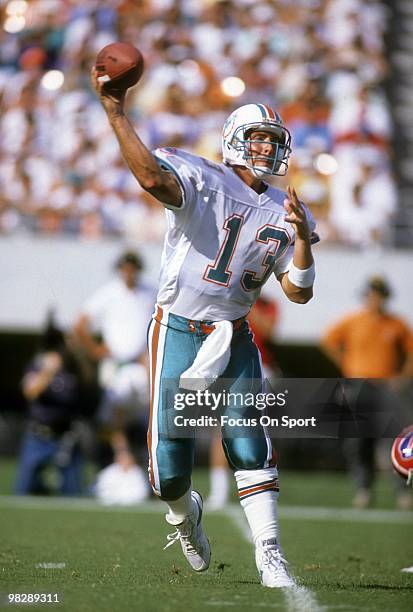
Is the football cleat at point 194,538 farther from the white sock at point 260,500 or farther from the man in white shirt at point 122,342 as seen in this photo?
the man in white shirt at point 122,342

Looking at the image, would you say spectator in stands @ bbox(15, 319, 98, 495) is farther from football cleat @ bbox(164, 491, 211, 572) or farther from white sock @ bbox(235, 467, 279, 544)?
white sock @ bbox(235, 467, 279, 544)

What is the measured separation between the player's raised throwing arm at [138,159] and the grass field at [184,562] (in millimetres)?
1455

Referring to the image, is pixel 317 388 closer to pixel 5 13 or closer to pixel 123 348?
pixel 123 348

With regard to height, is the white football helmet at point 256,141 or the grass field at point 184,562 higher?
the white football helmet at point 256,141

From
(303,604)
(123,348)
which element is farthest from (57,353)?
(303,604)

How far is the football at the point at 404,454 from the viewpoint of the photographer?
4707 mm

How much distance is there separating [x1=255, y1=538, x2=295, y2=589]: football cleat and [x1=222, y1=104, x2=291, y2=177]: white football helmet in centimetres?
147

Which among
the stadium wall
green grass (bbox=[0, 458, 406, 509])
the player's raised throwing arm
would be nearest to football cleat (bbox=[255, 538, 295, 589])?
the player's raised throwing arm

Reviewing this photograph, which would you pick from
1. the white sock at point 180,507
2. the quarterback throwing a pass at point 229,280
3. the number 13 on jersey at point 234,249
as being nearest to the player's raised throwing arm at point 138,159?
the quarterback throwing a pass at point 229,280

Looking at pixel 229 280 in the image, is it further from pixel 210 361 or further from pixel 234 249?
pixel 210 361

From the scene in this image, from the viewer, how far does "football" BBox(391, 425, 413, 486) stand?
4.71 meters

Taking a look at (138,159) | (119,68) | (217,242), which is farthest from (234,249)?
(119,68)

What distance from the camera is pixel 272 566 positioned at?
4.19m

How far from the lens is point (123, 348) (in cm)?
909
